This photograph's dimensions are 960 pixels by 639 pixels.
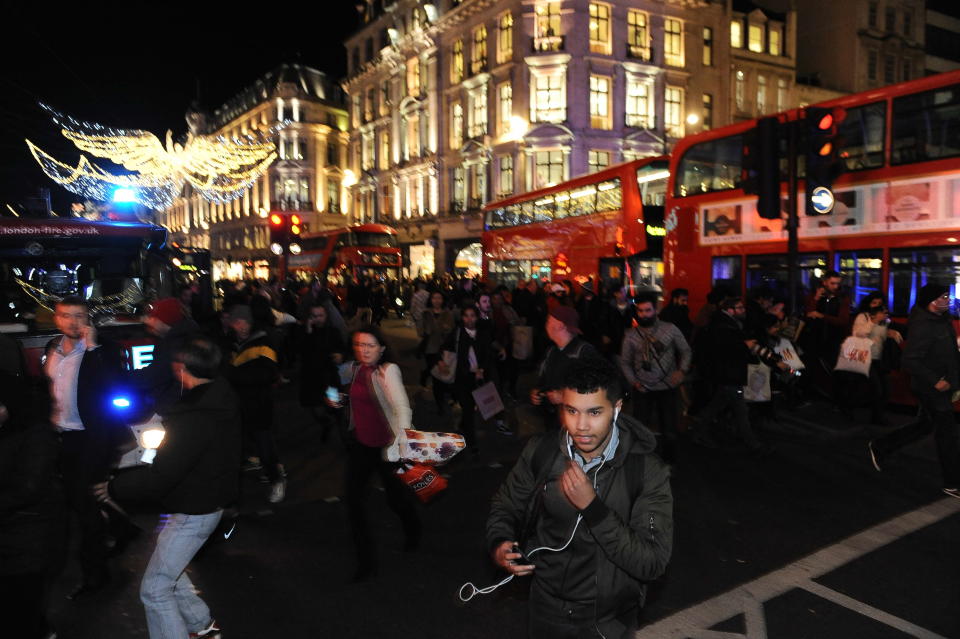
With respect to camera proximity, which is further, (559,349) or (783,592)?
(559,349)

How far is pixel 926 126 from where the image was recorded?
341 inches

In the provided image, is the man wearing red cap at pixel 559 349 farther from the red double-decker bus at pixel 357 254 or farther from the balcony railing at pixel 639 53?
the balcony railing at pixel 639 53

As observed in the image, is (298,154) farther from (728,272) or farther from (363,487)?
(363,487)

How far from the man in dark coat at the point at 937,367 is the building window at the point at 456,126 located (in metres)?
33.7

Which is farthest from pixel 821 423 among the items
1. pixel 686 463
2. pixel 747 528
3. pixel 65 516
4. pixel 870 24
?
pixel 870 24

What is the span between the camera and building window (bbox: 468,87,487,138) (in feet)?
118

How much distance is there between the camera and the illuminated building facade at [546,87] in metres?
32.6

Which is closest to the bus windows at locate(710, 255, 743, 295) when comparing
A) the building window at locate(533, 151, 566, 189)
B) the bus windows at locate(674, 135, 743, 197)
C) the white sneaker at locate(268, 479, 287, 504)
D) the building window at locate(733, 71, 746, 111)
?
the bus windows at locate(674, 135, 743, 197)

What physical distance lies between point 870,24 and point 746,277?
39.0m

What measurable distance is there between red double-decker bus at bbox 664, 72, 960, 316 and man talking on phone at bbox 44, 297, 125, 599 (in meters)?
8.09

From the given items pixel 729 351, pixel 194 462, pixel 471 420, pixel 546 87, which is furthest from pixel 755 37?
pixel 194 462

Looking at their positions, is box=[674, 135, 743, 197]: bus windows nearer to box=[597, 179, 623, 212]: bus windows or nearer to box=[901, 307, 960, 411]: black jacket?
box=[597, 179, 623, 212]: bus windows

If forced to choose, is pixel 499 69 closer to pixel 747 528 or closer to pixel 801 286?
pixel 801 286

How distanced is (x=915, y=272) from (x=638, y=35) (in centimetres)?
2833
